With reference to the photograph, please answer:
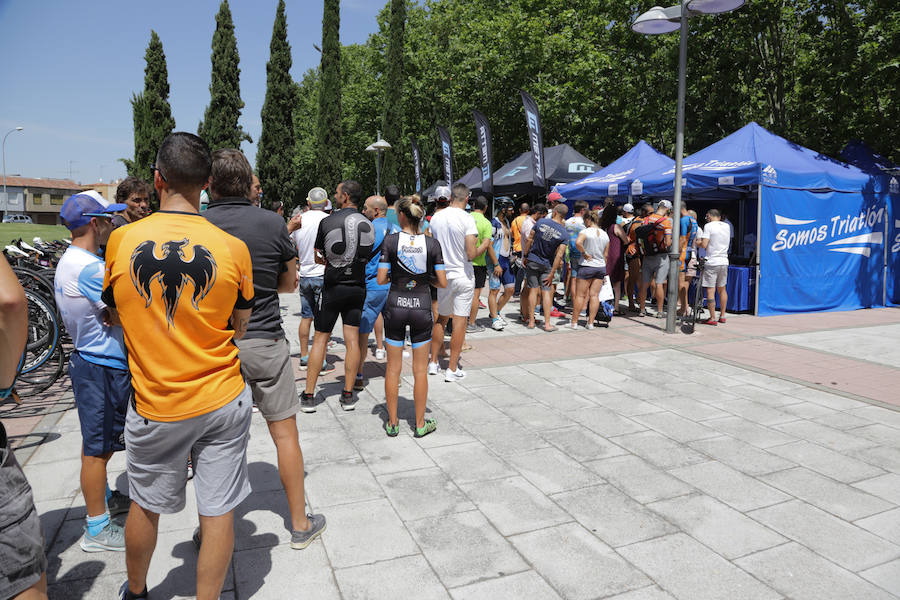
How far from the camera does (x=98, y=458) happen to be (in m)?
2.92

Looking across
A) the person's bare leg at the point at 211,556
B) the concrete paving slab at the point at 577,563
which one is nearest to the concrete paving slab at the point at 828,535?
the concrete paving slab at the point at 577,563

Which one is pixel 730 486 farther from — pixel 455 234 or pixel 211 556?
pixel 455 234

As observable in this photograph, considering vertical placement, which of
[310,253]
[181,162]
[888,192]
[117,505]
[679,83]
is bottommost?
[117,505]

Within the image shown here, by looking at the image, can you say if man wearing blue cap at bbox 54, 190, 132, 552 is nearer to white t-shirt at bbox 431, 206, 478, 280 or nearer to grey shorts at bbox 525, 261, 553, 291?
white t-shirt at bbox 431, 206, 478, 280

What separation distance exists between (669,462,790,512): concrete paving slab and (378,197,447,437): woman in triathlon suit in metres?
1.90

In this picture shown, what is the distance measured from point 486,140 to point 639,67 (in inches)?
401

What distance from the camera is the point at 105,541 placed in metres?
2.97

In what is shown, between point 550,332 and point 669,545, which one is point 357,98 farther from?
point 669,545

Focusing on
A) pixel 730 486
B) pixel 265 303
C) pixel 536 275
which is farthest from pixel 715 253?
pixel 265 303

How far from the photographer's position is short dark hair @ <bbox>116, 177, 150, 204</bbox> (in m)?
3.82

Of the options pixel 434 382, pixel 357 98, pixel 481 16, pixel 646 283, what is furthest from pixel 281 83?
pixel 434 382

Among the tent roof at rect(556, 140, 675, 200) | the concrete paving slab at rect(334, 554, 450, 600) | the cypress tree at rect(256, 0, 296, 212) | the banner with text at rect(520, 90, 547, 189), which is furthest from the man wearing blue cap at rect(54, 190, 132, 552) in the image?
the cypress tree at rect(256, 0, 296, 212)

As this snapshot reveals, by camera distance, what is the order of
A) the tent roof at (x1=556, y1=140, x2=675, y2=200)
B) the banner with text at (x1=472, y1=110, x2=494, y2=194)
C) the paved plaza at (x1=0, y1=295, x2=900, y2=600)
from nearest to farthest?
the paved plaza at (x1=0, y1=295, x2=900, y2=600)
the tent roof at (x1=556, y1=140, x2=675, y2=200)
the banner with text at (x1=472, y1=110, x2=494, y2=194)

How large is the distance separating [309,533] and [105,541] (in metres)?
1.01
